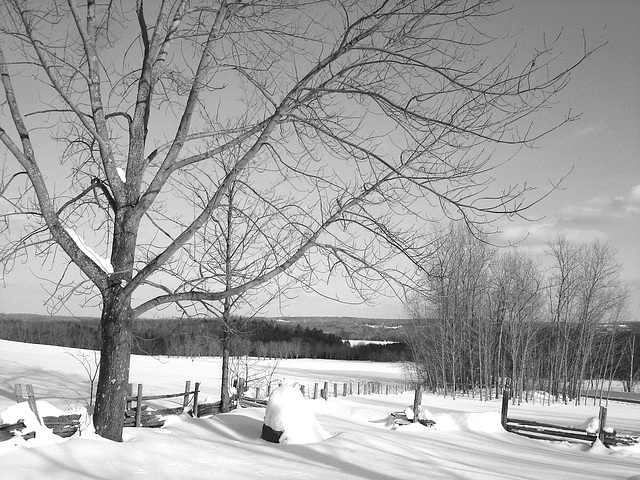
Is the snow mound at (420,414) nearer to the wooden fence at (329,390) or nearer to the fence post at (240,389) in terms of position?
the wooden fence at (329,390)

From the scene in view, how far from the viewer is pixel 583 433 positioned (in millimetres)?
14883

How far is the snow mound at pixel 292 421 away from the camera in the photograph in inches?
294

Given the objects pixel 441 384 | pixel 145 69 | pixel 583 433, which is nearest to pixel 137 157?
pixel 145 69

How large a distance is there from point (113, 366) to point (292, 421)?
3.06 m

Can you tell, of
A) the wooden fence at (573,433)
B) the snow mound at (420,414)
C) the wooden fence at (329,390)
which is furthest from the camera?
the wooden fence at (329,390)

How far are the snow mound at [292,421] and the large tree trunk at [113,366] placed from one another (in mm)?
2648

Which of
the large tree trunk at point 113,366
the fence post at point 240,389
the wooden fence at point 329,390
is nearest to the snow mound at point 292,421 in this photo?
the large tree trunk at point 113,366

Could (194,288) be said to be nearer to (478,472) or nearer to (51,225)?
(51,225)

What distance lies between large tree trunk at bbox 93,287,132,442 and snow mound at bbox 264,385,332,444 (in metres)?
2.65

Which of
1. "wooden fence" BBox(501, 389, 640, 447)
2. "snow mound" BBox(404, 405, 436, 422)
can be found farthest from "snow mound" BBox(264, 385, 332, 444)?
"wooden fence" BBox(501, 389, 640, 447)

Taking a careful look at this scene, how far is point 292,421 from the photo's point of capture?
25.2ft

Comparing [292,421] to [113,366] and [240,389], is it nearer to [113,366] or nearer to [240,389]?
[113,366]

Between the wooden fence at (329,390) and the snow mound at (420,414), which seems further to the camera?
the wooden fence at (329,390)

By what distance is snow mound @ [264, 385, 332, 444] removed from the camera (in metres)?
7.46
